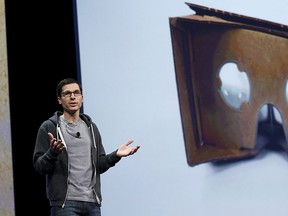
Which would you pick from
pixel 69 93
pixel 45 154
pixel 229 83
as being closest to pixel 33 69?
pixel 229 83

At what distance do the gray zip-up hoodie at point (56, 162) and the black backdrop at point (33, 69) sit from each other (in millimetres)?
1269

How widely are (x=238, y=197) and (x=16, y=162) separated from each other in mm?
1152

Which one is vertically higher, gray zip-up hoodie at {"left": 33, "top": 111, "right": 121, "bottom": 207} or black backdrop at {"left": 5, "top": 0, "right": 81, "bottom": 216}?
black backdrop at {"left": 5, "top": 0, "right": 81, "bottom": 216}

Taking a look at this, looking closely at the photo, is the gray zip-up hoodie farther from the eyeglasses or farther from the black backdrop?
the black backdrop

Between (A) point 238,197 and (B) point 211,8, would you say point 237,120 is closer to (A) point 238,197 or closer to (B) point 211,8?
(A) point 238,197

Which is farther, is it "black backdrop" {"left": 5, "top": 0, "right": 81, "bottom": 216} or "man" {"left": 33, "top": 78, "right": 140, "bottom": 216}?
"black backdrop" {"left": 5, "top": 0, "right": 81, "bottom": 216}

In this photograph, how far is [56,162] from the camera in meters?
1.96

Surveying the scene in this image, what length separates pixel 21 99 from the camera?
10.8 feet

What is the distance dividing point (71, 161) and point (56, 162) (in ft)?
0.15

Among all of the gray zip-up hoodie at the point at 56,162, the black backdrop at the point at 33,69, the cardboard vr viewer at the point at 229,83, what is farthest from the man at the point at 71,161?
the black backdrop at the point at 33,69

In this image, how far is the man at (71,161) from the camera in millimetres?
1952

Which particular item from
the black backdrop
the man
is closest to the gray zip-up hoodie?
the man

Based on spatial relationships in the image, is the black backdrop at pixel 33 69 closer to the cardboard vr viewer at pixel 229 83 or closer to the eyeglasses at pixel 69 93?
the cardboard vr viewer at pixel 229 83

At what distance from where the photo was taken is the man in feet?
6.40
